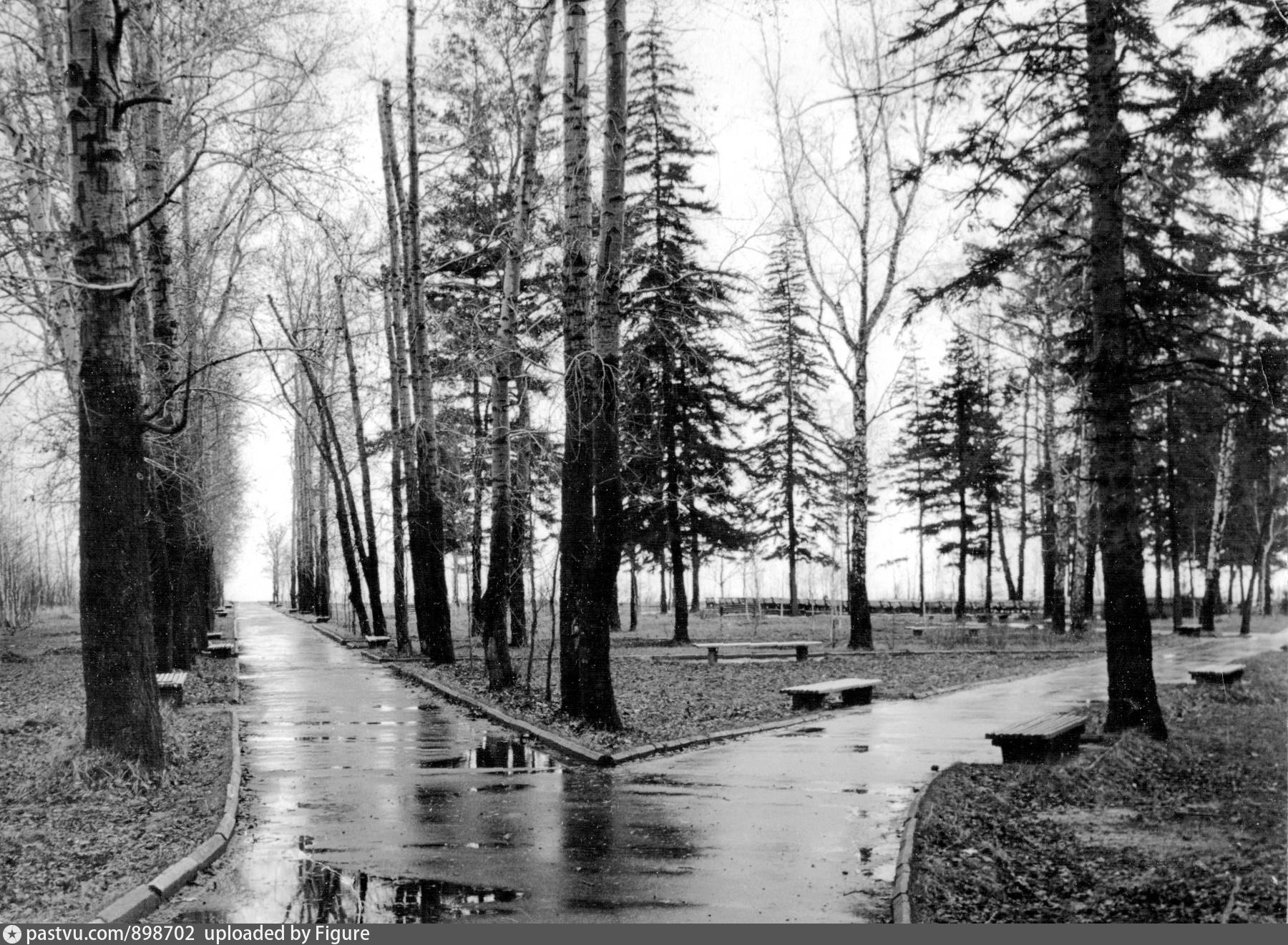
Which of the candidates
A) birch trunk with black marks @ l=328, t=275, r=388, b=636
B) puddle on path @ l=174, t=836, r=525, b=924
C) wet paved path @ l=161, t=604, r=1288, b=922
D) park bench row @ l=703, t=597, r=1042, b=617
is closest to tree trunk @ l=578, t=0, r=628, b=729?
wet paved path @ l=161, t=604, r=1288, b=922

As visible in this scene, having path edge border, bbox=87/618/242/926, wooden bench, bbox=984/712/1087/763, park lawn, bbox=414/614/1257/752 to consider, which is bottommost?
park lawn, bbox=414/614/1257/752

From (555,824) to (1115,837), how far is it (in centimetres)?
389

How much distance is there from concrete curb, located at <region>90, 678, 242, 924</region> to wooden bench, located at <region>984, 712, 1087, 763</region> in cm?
679

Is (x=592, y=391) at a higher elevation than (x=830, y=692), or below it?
higher

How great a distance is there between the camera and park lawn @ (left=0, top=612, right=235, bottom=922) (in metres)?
5.44

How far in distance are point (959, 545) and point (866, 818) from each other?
41010 millimetres

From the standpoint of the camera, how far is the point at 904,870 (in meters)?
5.89

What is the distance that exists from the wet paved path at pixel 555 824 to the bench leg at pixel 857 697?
1.15 meters

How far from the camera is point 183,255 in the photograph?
65.4 ft

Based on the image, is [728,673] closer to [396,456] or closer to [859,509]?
[859,509]

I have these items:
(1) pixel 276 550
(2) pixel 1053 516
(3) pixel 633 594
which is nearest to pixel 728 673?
(3) pixel 633 594

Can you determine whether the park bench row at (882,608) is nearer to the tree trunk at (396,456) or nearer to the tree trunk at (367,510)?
the tree trunk at (367,510)

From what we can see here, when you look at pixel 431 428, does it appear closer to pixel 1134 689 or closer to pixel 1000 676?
pixel 1000 676

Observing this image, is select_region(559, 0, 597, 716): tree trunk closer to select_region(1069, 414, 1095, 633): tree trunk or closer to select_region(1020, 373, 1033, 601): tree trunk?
select_region(1069, 414, 1095, 633): tree trunk
